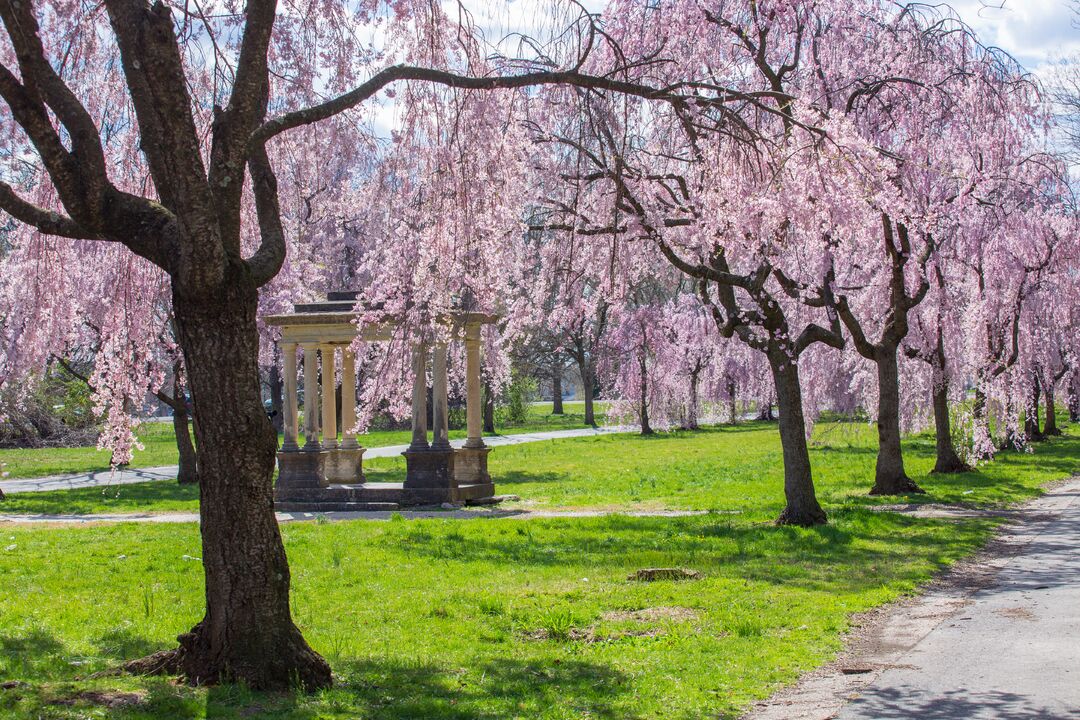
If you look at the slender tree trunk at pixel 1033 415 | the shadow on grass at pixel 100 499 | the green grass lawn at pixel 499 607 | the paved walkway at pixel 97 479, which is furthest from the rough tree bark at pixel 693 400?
the green grass lawn at pixel 499 607

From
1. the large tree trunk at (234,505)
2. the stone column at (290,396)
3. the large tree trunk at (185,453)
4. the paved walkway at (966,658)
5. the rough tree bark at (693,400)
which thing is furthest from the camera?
the rough tree bark at (693,400)

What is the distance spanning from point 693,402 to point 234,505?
44.1 m

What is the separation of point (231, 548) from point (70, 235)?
7.46 feet

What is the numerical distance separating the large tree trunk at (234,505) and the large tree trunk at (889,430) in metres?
14.8

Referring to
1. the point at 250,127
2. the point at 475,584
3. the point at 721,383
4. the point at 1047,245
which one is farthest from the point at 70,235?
the point at 721,383

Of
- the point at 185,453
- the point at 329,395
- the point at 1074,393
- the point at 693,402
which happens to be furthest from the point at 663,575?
the point at 693,402

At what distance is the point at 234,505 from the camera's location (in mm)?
6547

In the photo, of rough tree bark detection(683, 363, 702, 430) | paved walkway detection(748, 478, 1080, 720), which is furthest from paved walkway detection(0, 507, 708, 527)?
rough tree bark detection(683, 363, 702, 430)

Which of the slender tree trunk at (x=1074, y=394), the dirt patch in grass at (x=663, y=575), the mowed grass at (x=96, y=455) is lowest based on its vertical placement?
the dirt patch in grass at (x=663, y=575)

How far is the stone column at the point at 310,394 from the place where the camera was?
69.9 feet

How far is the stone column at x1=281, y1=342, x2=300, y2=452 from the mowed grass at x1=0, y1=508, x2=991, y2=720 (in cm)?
603

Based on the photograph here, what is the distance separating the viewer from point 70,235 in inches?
274

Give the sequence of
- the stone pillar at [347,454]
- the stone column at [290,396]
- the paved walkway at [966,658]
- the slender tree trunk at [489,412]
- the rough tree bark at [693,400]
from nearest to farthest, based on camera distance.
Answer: the paved walkway at [966,658]
the stone column at [290,396]
the stone pillar at [347,454]
the slender tree trunk at [489,412]
the rough tree bark at [693,400]

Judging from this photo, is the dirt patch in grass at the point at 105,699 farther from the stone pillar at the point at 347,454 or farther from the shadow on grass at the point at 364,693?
the stone pillar at the point at 347,454
